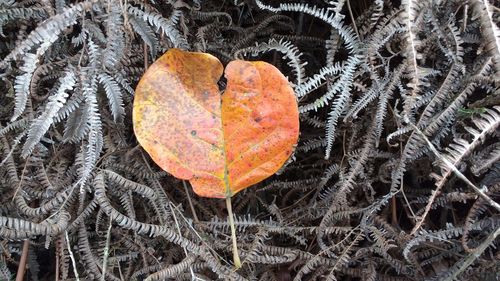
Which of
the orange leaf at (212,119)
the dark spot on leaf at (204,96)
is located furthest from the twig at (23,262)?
the dark spot on leaf at (204,96)

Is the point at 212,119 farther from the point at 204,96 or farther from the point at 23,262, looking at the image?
the point at 23,262

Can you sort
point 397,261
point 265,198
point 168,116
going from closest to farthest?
point 168,116
point 397,261
point 265,198

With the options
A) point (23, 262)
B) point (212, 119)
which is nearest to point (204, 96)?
point (212, 119)

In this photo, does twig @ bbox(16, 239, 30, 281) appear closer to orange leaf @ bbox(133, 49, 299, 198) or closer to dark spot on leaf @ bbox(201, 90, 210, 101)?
orange leaf @ bbox(133, 49, 299, 198)

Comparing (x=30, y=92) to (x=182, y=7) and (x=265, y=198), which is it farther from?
(x=265, y=198)

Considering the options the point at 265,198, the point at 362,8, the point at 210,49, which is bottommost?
the point at 265,198

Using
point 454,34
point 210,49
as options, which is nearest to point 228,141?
point 210,49

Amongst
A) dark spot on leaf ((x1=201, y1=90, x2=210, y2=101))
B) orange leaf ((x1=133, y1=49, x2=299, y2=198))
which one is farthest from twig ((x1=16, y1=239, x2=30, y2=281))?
dark spot on leaf ((x1=201, y1=90, x2=210, y2=101))

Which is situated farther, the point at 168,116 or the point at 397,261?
the point at 397,261

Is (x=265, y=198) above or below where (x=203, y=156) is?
below
